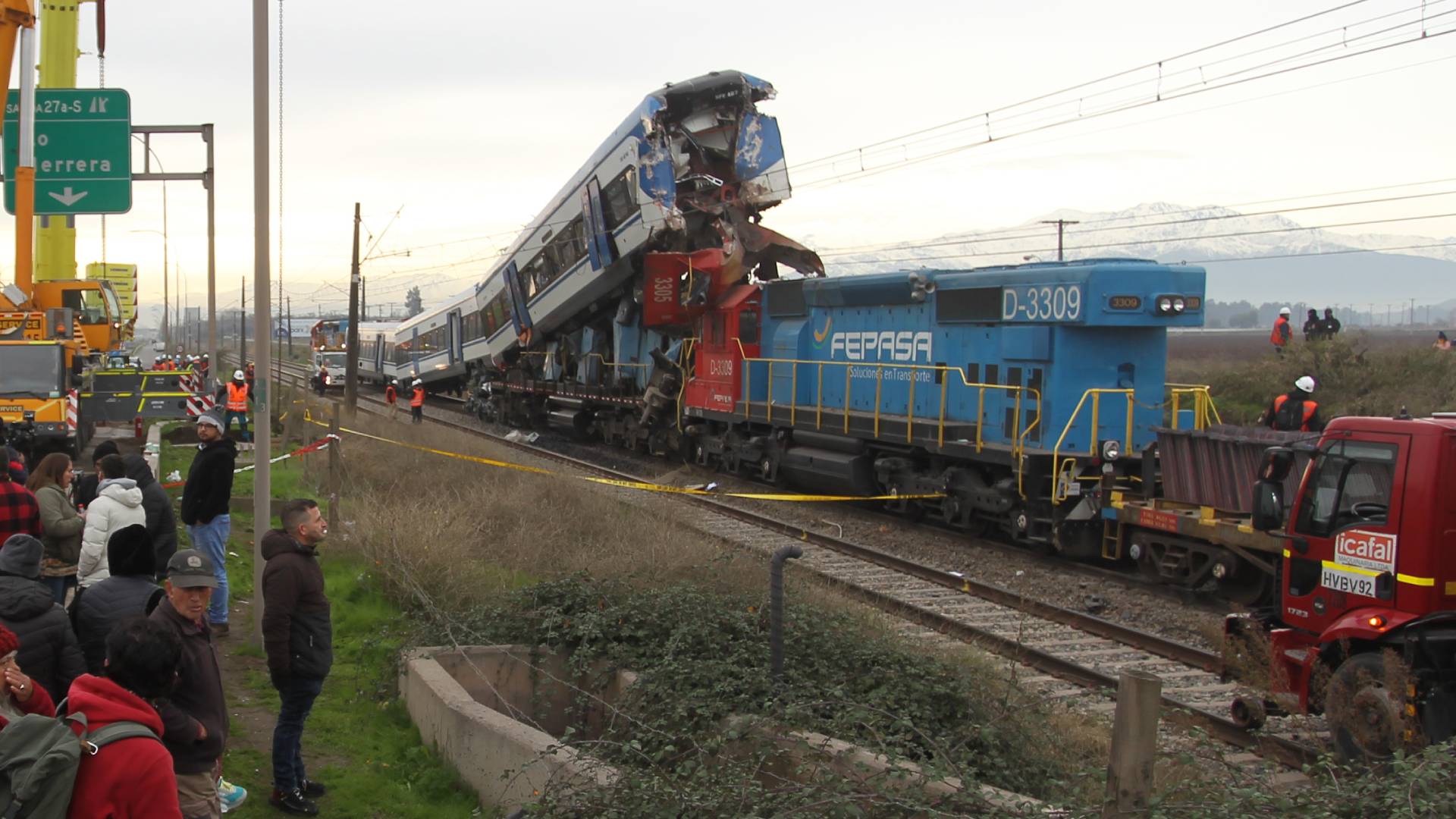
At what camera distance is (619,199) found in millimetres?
22766

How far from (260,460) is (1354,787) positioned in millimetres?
7855

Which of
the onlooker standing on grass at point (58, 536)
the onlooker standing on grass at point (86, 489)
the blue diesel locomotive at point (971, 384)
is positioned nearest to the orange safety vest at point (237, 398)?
the blue diesel locomotive at point (971, 384)

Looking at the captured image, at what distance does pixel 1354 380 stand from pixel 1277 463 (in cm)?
1737

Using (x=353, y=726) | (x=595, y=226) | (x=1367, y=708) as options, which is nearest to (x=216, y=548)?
(x=353, y=726)

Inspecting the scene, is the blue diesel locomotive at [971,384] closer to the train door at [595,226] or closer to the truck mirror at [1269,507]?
the train door at [595,226]

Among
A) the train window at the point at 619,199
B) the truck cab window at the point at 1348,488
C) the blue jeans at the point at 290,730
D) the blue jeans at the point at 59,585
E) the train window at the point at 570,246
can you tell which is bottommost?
the blue jeans at the point at 290,730

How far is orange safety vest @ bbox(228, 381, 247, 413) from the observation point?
81.7 ft

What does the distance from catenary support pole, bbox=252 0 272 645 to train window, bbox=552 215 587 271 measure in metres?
15.1

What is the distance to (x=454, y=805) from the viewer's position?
6.55 m

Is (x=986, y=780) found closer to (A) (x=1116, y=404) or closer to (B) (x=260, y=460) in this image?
(B) (x=260, y=460)

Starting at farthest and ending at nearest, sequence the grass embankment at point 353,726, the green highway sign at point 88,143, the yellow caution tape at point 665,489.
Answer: the green highway sign at point 88,143, the yellow caution tape at point 665,489, the grass embankment at point 353,726

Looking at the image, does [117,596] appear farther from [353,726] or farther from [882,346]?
[882,346]

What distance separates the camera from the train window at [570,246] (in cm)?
2477

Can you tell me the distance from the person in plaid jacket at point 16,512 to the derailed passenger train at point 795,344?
10.7 meters
